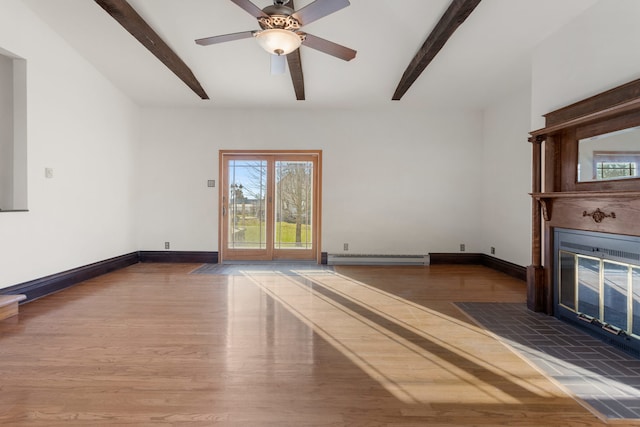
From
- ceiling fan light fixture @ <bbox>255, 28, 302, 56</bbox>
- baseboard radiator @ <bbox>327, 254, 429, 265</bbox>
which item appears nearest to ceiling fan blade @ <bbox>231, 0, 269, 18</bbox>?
ceiling fan light fixture @ <bbox>255, 28, 302, 56</bbox>

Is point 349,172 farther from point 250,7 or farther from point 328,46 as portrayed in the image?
point 250,7

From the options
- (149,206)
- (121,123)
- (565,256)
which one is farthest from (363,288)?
(121,123)

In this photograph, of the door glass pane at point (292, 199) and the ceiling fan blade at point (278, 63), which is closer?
the ceiling fan blade at point (278, 63)

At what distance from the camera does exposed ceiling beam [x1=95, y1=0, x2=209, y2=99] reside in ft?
10.5

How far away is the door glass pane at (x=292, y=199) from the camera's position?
239 inches

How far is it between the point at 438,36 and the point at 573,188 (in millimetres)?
2044

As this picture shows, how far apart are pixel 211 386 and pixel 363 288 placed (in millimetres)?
2571

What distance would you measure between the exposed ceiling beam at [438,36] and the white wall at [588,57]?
40.6 inches

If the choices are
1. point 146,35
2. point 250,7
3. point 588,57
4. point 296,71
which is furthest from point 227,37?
point 588,57

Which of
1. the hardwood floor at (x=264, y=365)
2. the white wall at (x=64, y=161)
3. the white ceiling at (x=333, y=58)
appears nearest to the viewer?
the hardwood floor at (x=264, y=365)

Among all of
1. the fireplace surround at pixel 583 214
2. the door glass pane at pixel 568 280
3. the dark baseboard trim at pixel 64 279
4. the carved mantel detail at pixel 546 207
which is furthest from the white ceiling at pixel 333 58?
the dark baseboard trim at pixel 64 279

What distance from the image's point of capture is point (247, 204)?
6.06m

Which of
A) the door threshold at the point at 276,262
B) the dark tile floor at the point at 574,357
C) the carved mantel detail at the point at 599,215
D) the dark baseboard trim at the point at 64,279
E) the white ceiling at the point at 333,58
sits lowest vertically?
the dark tile floor at the point at 574,357

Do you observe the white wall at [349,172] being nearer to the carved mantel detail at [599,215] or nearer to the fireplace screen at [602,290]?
the fireplace screen at [602,290]
